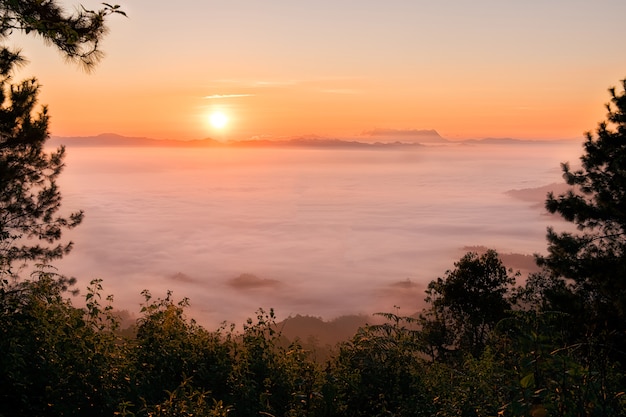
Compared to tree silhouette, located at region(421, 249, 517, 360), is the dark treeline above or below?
above

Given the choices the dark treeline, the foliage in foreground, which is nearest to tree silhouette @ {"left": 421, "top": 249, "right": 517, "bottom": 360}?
the dark treeline

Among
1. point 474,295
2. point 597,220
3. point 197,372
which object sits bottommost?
point 474,295

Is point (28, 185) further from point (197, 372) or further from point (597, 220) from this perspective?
point (597, 220)

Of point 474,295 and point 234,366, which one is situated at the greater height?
point 234,366

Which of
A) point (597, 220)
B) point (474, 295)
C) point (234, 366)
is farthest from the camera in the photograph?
point (474, 295)

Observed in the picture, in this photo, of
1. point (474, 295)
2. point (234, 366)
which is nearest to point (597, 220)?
point (474, 295)

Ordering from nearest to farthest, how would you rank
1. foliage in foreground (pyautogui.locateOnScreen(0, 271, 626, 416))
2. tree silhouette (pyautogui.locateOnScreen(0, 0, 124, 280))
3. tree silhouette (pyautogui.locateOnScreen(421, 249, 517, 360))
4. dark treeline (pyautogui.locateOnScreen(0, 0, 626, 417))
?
dark treeline (pyautogui.locateOnScreen(0, 0, 626, 417)) → foliage in foreground (pyautogui.locateOnScreen(0, 271, 626, 416)) → tree silhouette (pyautogui.locateOnScreen(0, 0, 124, 280)) → tree silhouette (pyautogui.locateOnScreen(421, 249, 517, 360))

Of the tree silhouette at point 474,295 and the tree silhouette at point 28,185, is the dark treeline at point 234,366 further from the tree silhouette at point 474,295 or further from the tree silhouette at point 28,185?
the tree silhouette at point 474,295

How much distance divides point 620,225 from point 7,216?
98.9 feet

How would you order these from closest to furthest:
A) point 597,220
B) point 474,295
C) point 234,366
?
point 234,366, point 597,220, point 474,295

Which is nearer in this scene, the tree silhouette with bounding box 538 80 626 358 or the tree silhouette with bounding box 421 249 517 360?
the tree silhouette with bounding box 538 80 626 358

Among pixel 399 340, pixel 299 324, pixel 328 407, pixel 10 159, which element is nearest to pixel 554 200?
pixel 399 340

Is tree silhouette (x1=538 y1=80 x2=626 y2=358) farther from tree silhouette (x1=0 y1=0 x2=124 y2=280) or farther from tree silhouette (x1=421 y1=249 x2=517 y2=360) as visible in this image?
tree silhouette (x1=0 y1=0 x2=124 y2=280)

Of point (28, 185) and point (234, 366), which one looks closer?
point (234, 366)
